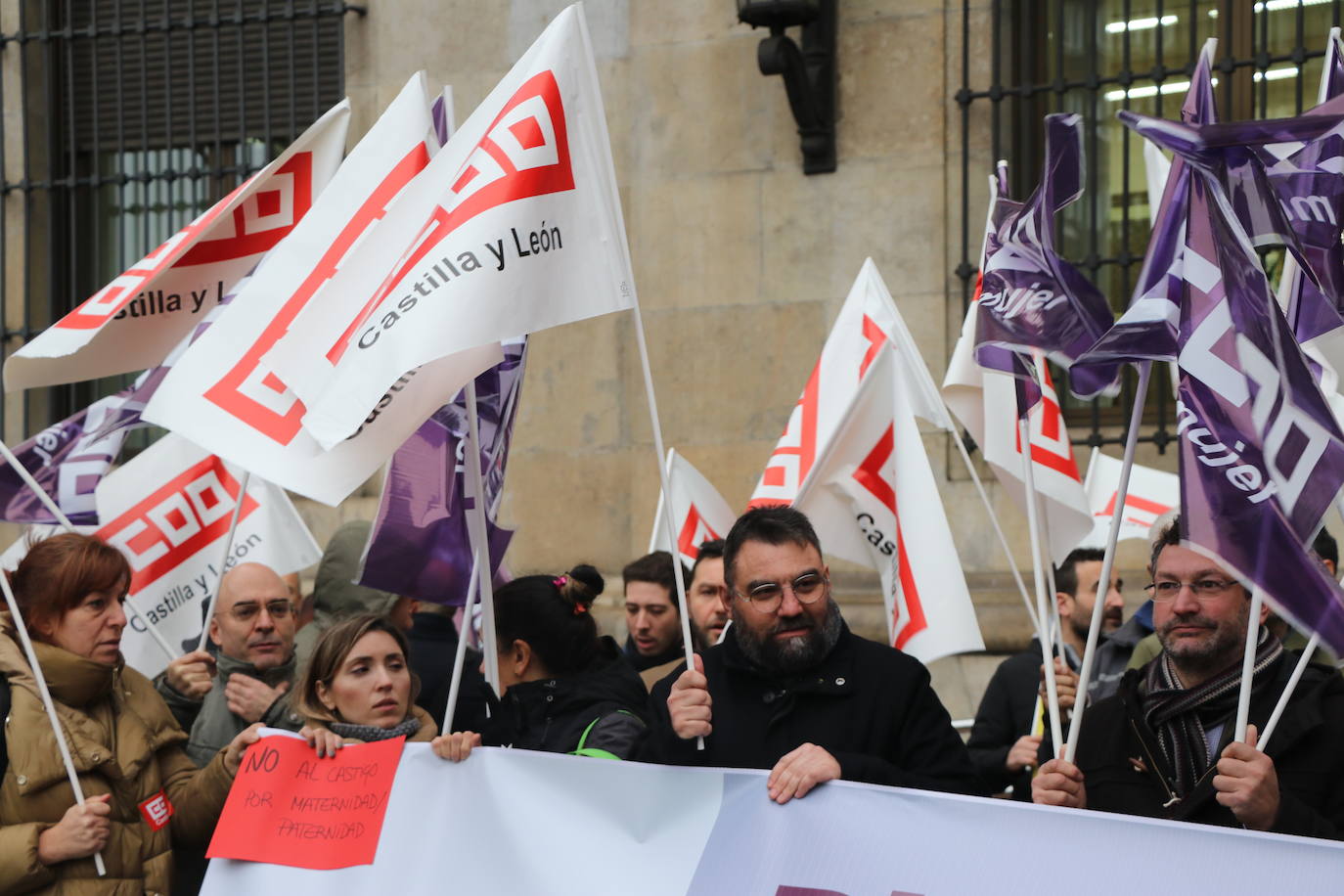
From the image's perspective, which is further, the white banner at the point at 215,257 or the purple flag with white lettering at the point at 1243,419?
the white banner at the point at 215,257

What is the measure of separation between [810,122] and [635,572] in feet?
9.53

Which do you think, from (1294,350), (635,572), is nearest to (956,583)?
(635,572)

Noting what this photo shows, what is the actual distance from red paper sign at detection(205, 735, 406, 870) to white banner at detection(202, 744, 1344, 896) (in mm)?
30

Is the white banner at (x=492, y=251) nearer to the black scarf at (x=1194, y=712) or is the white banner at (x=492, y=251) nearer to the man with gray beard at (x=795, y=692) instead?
the man with gray beard at (x=795, y=692)

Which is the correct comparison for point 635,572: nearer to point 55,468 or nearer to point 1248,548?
point 55,468

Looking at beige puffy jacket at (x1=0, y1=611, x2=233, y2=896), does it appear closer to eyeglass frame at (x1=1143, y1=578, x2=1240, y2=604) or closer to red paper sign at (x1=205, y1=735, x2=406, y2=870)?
red paper sign at (x1=205, y1=735, x2=406, y2=870)

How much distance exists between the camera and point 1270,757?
3.58m

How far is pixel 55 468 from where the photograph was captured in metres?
6.21

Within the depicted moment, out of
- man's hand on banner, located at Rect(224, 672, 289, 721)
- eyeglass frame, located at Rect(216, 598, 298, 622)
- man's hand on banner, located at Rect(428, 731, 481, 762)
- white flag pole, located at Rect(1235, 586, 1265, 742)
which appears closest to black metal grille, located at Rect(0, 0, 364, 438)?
eyeglass frame, located at Rect(216, 598, 298, 622)

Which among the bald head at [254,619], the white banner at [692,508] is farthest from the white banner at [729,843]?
the white banner at [692,508]

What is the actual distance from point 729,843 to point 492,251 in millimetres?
1393

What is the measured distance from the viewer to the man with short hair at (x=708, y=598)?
6219 millimetres

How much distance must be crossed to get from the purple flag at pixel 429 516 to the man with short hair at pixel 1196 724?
1.96 m

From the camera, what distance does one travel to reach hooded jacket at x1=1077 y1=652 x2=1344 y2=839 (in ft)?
12.2
